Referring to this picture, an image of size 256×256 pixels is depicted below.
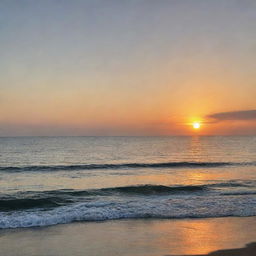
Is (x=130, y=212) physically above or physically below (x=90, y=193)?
above

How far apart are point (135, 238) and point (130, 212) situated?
3.53 m

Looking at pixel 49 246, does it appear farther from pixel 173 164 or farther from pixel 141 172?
pixel 173 164

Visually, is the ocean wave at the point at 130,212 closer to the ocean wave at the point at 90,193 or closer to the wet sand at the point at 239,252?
the ocean wave at the point at 90,193

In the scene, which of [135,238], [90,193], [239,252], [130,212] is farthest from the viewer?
[90,193]

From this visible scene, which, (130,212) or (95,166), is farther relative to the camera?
(95,166)

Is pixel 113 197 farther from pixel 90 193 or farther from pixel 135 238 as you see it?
pixel 135 238

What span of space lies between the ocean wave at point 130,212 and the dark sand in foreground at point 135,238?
2.19 feet

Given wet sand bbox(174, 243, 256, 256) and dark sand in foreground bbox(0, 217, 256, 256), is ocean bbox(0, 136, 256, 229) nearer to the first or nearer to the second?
dark sand in foreground bbox(0, 217, 256, 256)

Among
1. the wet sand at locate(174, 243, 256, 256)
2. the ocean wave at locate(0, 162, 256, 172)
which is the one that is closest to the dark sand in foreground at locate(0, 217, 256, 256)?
the wet sand at locate(174, 243, 256, 256)

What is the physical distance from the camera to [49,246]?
987 cm

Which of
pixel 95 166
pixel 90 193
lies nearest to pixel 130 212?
pixel 90 193

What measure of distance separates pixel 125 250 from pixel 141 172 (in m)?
23.6

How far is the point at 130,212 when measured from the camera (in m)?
14.1

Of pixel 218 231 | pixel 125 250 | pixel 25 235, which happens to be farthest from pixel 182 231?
pixel 25 235
